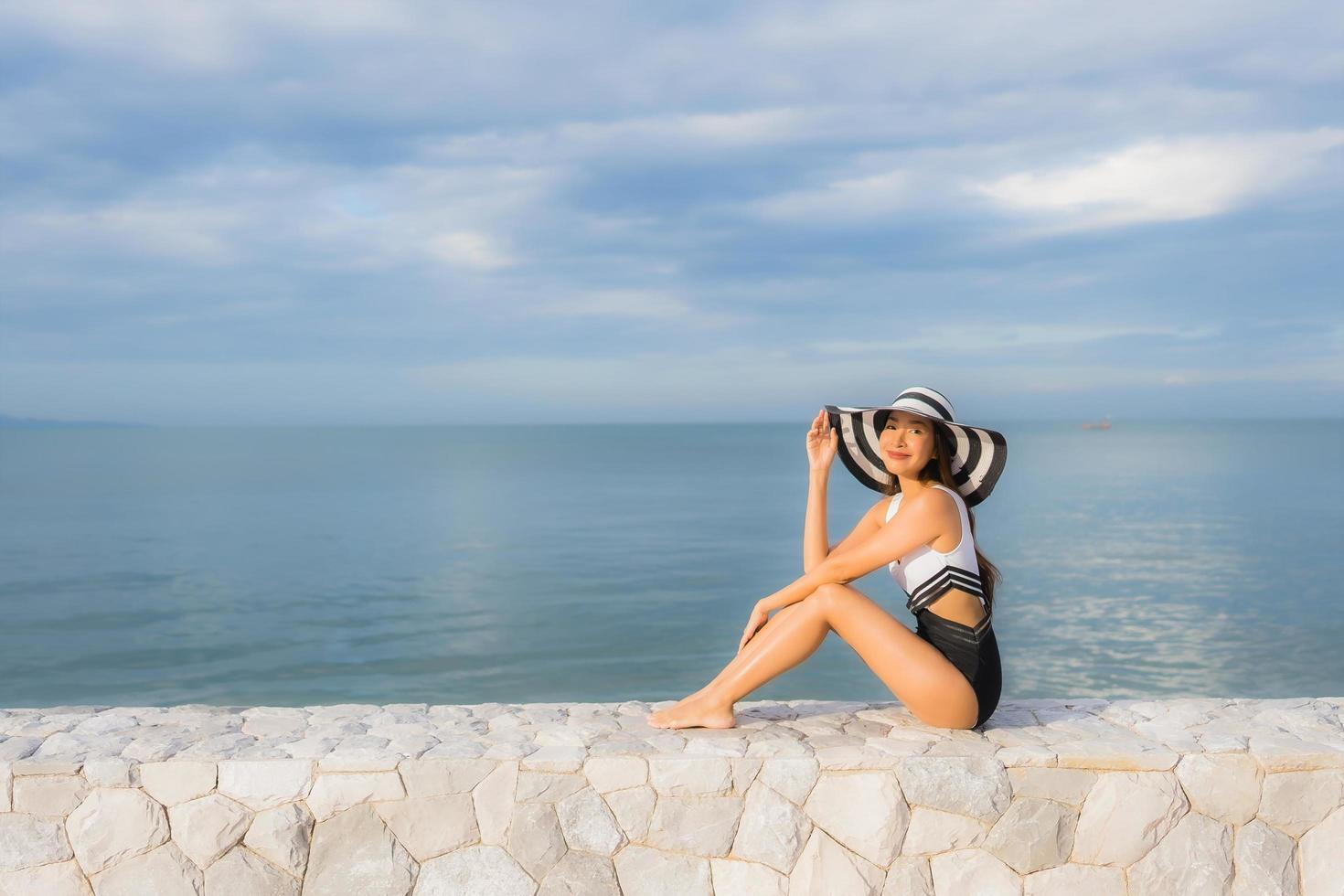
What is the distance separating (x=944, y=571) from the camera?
4629 millimetres

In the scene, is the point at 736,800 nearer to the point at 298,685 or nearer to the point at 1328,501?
the point at 298,685

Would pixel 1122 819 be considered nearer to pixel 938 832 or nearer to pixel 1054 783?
pixel 1054 783

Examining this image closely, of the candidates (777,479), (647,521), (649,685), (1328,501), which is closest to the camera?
(649,685)

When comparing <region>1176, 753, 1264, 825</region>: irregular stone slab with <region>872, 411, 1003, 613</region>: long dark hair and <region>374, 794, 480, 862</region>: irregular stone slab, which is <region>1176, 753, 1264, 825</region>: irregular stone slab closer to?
<region>872, 411, 1003, 613</region>: long dark hair

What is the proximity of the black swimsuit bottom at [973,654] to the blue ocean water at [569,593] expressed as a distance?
21.0 feet

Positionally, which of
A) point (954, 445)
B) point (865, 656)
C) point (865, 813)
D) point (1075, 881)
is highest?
point (954, 445)

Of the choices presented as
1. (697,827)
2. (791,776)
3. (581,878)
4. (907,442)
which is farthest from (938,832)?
(907,442)

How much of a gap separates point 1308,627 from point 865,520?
13.7m

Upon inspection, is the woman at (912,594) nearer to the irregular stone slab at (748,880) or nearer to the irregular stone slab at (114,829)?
the irregular stone slab at (748,880)

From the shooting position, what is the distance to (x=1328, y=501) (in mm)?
34875

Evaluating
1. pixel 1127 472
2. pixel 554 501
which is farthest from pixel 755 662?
pixel 1127 472

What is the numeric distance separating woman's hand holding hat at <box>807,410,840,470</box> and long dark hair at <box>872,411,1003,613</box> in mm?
210

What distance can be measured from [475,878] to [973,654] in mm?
2143

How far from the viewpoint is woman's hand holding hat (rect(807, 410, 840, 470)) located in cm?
509
